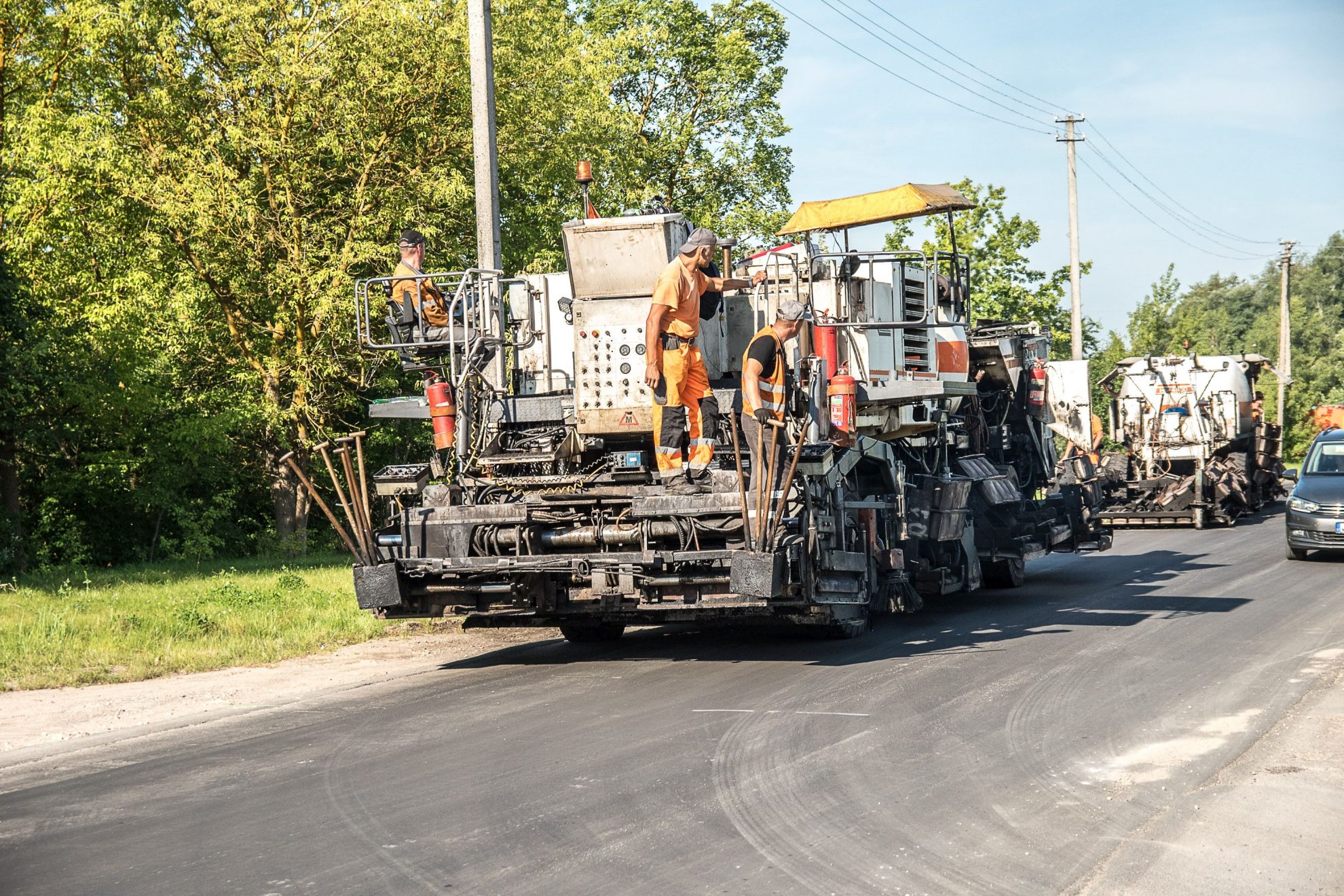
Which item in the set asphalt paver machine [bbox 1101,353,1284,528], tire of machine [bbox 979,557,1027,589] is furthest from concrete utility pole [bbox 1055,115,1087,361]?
tire of machine [bbox 979,557,1027,589]

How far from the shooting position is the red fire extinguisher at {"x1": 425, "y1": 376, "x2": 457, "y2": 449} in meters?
10.5

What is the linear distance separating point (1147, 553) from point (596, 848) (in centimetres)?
1595

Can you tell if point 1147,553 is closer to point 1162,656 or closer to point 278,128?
point 1162,656

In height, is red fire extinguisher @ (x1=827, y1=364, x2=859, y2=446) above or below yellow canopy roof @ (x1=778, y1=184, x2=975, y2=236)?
below

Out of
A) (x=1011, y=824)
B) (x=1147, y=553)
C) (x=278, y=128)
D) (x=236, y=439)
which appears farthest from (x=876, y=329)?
(x=236, y=439)

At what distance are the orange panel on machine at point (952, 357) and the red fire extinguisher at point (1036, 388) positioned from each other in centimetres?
379

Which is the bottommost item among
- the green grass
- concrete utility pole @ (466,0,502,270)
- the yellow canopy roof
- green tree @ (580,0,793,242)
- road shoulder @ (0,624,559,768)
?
road shoulder @ (0,624,559,768)

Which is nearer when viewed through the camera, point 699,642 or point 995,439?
point 699,642

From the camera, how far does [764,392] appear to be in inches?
381

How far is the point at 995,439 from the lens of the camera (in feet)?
53.0

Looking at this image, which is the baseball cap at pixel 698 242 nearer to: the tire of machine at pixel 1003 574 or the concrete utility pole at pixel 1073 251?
the tire of machine at pixel 1003 574

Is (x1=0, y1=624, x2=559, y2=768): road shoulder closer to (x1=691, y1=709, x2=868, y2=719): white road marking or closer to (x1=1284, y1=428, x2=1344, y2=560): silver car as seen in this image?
(x1=691, y1=709, x2=868, y2=719): white road marking

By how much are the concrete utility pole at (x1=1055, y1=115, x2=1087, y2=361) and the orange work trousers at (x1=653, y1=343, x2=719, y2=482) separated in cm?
2591

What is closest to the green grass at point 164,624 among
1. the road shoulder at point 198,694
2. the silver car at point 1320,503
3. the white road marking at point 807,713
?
the road shoulder at point 198,694
